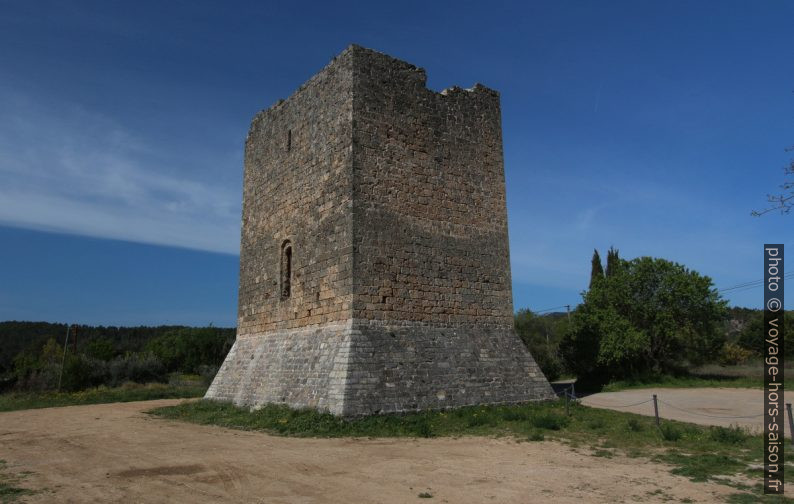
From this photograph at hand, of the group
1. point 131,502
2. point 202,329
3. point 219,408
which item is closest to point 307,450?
point 131,502

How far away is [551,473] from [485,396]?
4.96 m

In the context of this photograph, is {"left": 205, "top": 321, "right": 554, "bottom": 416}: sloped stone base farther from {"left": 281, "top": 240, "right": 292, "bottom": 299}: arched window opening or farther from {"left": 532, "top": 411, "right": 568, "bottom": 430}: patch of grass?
{"left": 532, "top": 411, "right": 568, "bottom": 430}: patch of grass

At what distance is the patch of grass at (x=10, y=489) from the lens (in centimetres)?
598

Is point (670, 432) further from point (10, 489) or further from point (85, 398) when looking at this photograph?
point (85, 398)

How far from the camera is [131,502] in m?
5.85

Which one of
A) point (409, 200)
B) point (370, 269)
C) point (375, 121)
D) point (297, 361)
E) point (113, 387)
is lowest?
point (113, 387)

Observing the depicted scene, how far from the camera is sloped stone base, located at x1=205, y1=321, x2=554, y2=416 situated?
10.7 meters

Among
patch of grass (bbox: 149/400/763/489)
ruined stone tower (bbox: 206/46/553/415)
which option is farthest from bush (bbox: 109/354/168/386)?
patch of grass (bbox: 149/400/763/489)

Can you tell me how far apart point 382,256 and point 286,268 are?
3.59m

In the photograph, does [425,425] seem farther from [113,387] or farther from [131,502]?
[113,387]

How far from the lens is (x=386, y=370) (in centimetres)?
1102

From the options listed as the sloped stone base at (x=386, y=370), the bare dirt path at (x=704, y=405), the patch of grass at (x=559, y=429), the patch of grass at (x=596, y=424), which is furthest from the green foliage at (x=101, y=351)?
the patch of grass at (x=596, y=424)

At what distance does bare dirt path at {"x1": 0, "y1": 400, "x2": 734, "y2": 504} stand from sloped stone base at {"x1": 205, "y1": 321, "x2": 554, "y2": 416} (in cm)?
130

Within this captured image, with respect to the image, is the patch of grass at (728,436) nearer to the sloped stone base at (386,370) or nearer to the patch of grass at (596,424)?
the patch of grass at (596,424)
